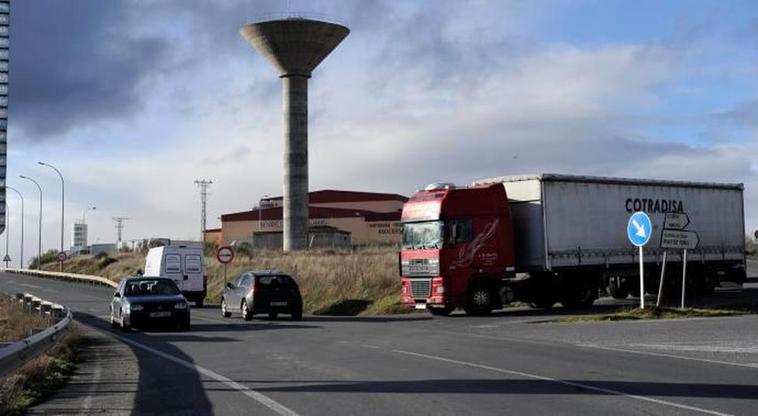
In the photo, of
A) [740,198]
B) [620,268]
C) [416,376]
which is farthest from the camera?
[740,198]

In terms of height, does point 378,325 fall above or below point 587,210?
below

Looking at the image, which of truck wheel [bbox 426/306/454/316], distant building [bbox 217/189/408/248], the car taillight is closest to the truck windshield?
the car taillight

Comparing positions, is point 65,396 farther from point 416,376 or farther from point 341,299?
point 341,299

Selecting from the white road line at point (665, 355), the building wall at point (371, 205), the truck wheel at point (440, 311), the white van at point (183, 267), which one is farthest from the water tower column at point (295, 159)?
the white road line at point (665, 355)

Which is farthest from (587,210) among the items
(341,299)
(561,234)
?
(341,299)

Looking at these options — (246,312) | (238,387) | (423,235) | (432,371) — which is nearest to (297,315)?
(246,312)

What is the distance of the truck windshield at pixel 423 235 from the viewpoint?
25.9 metres

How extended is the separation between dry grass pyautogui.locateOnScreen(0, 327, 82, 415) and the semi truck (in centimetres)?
1219

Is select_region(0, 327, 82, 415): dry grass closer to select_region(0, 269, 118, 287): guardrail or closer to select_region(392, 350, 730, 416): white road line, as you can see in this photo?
select_region(392, 350, 730, 416): white road line

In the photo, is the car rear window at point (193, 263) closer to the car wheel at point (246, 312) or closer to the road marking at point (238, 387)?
the car wheel at point (246, 312)

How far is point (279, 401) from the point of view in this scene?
1006cm

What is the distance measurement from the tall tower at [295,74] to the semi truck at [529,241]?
47.7 metres

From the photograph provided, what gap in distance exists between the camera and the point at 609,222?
94.2 ft

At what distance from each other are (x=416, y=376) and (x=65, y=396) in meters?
4.65
